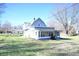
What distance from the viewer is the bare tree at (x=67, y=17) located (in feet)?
9.16

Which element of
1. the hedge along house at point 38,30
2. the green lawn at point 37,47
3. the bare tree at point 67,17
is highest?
the bare tree at point 67,17

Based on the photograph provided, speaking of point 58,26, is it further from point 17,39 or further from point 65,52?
point 17,39

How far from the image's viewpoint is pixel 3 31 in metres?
2.79

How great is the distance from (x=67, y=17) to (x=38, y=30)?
0.35m

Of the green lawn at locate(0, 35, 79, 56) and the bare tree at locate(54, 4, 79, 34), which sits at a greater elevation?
the bare tree at locate(54, 4, 79, 34)

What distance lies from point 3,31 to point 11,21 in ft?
0.46

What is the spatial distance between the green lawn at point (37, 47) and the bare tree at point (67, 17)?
133 mm

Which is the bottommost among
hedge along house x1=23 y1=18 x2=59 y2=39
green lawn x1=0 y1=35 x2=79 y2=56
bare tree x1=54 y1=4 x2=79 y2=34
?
green lawn x1=0 y1=35 x2=79 y2=56

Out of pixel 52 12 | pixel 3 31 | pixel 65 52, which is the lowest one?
pixel 65 52

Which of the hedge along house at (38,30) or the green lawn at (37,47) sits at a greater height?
the hedge along house at (38,30)

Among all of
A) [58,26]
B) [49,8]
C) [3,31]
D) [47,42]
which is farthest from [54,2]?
[3,31]

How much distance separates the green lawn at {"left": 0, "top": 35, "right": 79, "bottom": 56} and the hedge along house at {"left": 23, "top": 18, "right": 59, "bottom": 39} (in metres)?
0.06

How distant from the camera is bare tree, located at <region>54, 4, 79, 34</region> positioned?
2791mm

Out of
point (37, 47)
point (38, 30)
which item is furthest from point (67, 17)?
point (37, 47)
